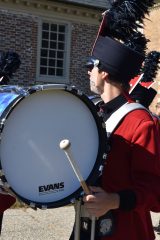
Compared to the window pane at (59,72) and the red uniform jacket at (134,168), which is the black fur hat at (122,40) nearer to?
the red uniform jacket at (134,168)

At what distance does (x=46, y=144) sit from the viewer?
1975 mm

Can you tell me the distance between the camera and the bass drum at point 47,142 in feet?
6.23

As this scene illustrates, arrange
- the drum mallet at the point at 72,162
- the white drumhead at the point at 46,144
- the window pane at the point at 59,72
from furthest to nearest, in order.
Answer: the window pane at the point at 59,72 < the white drumhead at the point at 46,144 < the drum mallet at the point at 72,162

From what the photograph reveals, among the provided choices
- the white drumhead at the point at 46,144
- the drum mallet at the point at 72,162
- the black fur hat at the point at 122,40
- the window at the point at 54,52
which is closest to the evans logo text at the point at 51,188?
the white drumhead at the point at 46,144

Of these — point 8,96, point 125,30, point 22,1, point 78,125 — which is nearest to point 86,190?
point 78,125

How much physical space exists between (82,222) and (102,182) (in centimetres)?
21

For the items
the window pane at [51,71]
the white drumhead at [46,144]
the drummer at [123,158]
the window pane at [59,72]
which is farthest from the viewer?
the window pane at [59,72]

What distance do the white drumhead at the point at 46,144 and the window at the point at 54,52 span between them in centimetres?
1148

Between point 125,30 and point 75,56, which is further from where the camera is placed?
point 75,56

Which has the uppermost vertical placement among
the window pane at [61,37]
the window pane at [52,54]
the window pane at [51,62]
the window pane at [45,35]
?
the window pane at [45,35]

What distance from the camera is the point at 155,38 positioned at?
13680mm

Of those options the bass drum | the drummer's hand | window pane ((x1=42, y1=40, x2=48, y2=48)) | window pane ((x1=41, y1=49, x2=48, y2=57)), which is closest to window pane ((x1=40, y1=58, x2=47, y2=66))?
window pane ((x1=41, y1=49, x2=48, y2=57))

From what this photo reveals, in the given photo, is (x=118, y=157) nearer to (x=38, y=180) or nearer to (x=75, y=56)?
(x=38, y=180)

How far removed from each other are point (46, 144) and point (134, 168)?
16.8 inches
